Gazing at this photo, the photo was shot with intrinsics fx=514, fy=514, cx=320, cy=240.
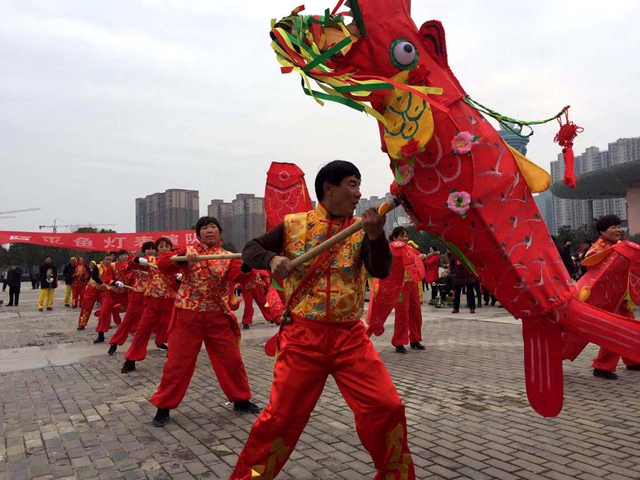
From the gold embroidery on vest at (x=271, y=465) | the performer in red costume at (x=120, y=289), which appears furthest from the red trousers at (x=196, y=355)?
the performer in red costume at (x=120, y=289)

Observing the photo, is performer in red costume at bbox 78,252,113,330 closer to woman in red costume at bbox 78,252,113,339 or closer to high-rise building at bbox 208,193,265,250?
woman in red costume at bbox 78,252,113,339

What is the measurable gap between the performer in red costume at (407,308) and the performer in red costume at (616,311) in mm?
2419

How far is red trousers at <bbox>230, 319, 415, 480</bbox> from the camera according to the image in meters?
2.47

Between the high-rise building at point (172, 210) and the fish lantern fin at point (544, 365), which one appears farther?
the high-rise building at point (172, 210)

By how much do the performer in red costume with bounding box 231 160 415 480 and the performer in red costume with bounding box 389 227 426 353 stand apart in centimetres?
455

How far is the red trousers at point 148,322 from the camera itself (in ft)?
21.0

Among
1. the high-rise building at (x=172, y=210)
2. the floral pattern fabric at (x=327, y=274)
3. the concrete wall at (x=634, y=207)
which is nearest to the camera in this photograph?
the floral pattern fabric at (x=327, y=274)

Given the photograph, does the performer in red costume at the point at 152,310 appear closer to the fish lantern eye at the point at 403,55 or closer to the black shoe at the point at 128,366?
the black shoe at the point at 128,366

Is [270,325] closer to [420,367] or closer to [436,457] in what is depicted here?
[420,367]

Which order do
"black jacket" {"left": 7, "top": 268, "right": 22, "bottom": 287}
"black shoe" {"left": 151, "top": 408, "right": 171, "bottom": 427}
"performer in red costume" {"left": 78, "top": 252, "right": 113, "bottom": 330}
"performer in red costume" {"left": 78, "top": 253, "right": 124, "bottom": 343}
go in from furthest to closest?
"black jacket" {"left": 7, "top": 268, "right": 22, "bottom": 287} → "performer in red costume" {"left": 78, "top": 252, "right": 113, "bottom": 330} → "performer in red costume" {"left": 78, "top": 253, "right": 124, "bottom": 343} → "black shoe" {"left": 151, "top": 408, "right": 171, "bottom": 427}

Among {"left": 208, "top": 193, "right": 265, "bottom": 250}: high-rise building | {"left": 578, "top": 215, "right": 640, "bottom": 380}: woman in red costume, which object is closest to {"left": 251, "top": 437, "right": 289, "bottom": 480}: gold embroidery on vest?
{"left": 578, "top": 215, "right": 640, "bottom": 380}: woman in red costume

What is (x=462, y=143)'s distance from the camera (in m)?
2.43

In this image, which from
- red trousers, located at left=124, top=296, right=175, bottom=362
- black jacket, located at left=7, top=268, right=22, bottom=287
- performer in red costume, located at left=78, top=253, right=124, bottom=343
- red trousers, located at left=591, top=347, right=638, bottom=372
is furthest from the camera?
black jacket, located at left=7, top=268, right=22, bottom=287

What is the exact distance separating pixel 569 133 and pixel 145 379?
522cm
